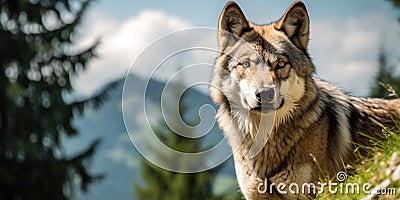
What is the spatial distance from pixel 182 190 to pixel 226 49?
20.2m

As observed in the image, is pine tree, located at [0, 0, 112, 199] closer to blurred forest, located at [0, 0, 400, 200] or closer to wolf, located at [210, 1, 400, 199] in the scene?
blurred forest, located at [0, 0, 400, 200]

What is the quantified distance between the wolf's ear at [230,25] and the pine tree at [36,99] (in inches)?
699

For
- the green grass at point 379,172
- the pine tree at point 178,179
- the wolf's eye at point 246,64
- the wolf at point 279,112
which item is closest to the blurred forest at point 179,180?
the pine tree at point 178,179

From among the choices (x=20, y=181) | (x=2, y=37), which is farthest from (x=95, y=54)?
(x=20, y=181)

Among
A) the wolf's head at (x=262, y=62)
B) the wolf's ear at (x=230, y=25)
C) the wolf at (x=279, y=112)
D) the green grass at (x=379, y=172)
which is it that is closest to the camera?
the green grass at (x=379, y=172)

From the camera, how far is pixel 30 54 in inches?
871

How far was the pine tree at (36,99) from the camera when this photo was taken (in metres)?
22.4

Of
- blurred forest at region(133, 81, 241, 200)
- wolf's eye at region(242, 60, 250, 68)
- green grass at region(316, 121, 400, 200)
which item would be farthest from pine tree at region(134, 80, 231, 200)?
green grass at region(316, 121, 400, 200)

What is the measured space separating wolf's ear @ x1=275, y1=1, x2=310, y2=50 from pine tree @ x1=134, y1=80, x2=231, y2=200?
17870mm

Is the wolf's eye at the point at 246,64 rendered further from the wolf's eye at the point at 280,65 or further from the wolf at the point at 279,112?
the wolf's eye at the point at 280,65

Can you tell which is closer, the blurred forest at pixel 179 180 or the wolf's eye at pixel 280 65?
the wolf's eye at pixel 280 65

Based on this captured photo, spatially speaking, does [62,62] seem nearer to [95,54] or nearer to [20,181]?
[95,54]

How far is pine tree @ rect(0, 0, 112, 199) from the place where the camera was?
73.4 ft

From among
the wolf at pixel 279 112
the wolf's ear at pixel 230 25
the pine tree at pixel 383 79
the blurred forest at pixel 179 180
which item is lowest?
the blurred forest at pixel 179 180
